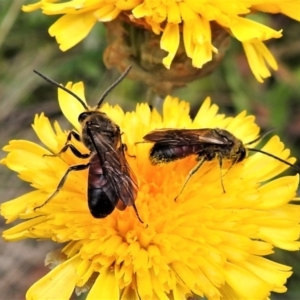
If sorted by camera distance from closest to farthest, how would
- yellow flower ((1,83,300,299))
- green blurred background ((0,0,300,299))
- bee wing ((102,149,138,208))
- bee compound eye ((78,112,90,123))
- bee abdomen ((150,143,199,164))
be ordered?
bee wing ((102,149,138,208)), yellow flower ((1,83,300,299)), bee abdomen ((150,143,199,164)), bee compound eye ((78,112,90,123)), green blurred background ((0,0,300,299))

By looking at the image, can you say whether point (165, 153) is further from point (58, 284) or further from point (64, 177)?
point (58, 284)

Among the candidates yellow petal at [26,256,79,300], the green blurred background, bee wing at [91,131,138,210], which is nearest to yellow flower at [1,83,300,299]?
yellow petal at [26,256,79,300]

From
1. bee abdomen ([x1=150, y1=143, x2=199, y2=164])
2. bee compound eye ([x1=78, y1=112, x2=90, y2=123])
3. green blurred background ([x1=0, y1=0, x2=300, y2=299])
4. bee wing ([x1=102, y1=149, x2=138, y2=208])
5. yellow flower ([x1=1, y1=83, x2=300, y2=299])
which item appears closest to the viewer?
bee wing ([x1=102, y1=149, x2=138, y2=208])

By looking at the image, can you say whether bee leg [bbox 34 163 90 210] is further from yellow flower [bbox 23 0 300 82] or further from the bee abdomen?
yellow flower [bbox 23 0 300 82]


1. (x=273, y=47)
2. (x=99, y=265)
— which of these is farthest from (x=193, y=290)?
(x=273, y=47)

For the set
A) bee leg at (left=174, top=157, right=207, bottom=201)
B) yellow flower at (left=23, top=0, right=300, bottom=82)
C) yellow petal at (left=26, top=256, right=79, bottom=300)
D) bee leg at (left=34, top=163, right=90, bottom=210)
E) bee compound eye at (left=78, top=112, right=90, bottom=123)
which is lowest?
yellow petal at (left=26, top=256, right=79, bottom=300)

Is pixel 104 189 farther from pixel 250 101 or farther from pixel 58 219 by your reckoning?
pixel 250 101

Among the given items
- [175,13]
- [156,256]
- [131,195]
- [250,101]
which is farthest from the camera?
[250,101]
